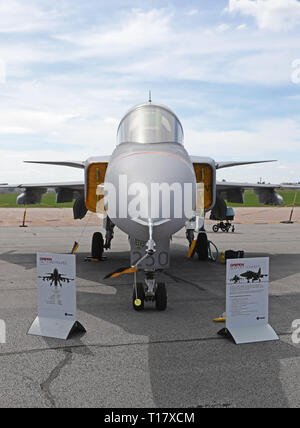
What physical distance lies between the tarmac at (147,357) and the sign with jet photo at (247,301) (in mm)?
168

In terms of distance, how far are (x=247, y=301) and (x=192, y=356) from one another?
1.06 m

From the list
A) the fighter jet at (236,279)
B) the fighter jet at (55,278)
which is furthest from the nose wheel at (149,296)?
the fighter jet at (236,279)

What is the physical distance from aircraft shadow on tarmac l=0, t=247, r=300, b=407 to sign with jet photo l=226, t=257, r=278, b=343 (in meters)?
0.19

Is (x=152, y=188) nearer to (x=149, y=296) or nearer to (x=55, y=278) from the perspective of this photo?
(x=55, y=278)

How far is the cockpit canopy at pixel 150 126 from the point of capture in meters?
6.71

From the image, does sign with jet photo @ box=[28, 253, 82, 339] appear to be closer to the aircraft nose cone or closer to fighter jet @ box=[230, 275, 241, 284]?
the aircraft nose cone

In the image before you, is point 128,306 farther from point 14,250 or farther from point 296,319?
point 14,250

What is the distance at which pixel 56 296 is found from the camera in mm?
5105

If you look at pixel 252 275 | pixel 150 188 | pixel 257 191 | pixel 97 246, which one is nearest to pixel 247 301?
pixel 252 275

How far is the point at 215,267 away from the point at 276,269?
1.48m

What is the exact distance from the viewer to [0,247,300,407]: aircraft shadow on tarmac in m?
3.46

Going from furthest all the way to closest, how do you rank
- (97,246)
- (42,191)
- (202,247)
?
1. (42,191)
2. (202,247)
3. (97,246)

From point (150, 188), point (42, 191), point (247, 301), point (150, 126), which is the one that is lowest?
point (247, 301)

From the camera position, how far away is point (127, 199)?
5070 millimetres
